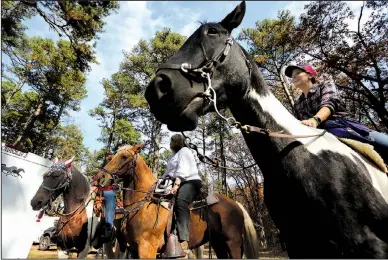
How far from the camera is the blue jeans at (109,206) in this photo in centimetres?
611

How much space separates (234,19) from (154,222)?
453cm

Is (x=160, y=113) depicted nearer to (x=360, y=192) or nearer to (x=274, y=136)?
(x=274, y=136)

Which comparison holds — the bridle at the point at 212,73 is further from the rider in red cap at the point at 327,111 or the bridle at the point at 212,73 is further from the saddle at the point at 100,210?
the saddle at the point at 100,210

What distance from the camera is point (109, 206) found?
6293 mm

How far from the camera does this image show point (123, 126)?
26438mm

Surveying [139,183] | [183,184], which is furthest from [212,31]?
[139,183]

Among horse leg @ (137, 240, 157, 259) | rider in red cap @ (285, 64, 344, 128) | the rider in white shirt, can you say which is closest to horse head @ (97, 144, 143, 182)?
the rider in white shirt

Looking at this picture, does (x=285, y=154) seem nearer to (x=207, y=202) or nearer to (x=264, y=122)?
(x=264, y=122)

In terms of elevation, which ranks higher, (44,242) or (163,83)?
(44,242)

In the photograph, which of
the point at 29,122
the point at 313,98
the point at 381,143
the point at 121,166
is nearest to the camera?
the point at 381,143

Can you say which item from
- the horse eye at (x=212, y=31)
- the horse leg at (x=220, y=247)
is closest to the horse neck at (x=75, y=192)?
the horse leg at (x=220, y=247)

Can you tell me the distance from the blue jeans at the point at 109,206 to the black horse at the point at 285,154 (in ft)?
15.6

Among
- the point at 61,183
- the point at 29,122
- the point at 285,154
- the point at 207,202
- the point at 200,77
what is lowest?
the point at 285,154

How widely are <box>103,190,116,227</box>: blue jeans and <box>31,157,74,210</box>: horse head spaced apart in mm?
1138
